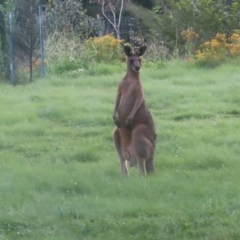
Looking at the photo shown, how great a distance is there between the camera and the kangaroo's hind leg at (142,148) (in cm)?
862

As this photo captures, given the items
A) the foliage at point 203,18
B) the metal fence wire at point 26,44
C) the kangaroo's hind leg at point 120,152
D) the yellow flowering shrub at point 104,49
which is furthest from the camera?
the foliage at point 203,18

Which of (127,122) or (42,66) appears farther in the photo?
(42,66)

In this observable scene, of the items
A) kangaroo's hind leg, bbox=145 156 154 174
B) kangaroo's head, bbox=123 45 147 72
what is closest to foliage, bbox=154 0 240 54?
kangaroo's head, bbox=123 45 147 72

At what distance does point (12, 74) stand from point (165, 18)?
6390 millimetres

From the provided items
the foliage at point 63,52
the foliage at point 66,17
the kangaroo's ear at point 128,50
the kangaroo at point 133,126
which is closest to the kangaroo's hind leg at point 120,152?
the kangaroo at point 133,126

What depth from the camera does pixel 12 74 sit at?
1798 centimetres

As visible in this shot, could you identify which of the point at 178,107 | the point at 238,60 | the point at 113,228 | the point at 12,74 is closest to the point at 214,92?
the point at 178,107

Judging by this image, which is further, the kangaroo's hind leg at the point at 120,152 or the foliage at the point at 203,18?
the foliage at the point at 203,18

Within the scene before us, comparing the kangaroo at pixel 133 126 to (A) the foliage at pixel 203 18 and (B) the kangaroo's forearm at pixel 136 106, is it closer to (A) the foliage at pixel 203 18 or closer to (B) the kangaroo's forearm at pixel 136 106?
(B) the kangaroo's forearm at pixel 136 106

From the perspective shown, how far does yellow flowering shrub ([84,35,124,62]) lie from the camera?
19.1m

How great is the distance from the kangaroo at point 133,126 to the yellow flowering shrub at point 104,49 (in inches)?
386

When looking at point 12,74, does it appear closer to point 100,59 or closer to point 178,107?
point 100,59

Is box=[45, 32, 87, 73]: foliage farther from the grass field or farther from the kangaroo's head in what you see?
the kangaroo's head

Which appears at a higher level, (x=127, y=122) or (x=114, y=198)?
(x=127, y=122)
